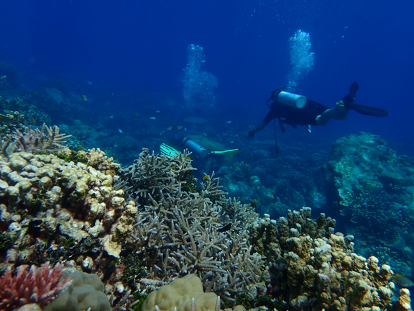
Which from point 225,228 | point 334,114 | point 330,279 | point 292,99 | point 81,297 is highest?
point 292,99

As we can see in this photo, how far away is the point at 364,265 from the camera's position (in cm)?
209

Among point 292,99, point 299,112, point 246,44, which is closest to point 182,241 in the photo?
point 292,99

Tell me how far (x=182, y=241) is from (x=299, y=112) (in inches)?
395

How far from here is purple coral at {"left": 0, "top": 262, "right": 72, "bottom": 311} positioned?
1240 mm

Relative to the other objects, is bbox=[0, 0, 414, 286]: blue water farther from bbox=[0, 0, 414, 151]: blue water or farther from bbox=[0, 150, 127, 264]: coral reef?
bbox=[0, 150, 127, 264]: coral reef

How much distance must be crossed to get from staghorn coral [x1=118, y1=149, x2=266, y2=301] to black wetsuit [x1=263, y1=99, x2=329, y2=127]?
852cm

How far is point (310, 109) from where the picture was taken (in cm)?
1031

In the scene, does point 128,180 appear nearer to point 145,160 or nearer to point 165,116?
point 145,160

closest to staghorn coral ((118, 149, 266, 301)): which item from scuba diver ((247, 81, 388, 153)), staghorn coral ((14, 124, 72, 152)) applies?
staghorn coral ((14, 124, 72, 152))

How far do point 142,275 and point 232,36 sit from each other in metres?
125

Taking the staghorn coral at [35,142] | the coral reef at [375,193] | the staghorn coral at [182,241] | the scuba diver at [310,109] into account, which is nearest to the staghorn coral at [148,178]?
the staghorn coral at [182,241]

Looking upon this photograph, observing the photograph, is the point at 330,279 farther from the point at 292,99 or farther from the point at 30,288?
the point at 292,99

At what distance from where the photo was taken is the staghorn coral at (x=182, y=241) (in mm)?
2646

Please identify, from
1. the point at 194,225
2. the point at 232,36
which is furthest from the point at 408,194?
the point at 232,36
